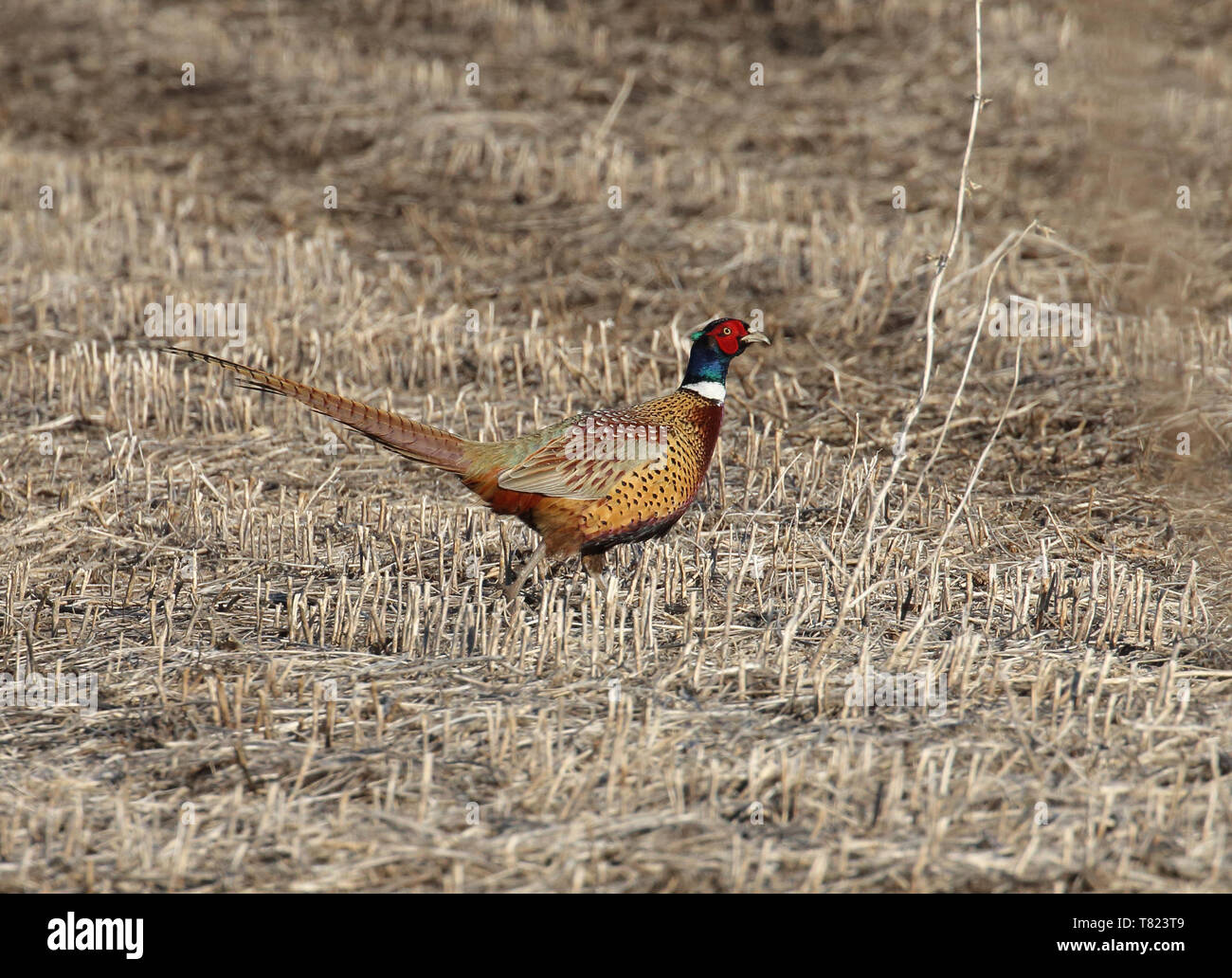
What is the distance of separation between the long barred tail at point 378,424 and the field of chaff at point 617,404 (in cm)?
53

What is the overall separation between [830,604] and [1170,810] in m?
1.78

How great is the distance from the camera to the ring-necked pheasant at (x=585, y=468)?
16.9 feet

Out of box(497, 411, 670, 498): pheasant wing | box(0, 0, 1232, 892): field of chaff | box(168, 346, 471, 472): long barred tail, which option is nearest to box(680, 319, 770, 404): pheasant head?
box(497, 411, 670, 498): pheasant wing

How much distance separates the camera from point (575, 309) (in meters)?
9.80

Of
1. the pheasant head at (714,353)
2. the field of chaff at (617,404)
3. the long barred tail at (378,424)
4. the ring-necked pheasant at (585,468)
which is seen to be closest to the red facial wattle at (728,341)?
the pheasant head at (714,353)

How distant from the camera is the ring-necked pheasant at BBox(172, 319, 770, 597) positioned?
5.14 m

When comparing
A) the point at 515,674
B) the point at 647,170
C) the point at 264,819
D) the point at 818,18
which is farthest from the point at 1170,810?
the point at 818,18

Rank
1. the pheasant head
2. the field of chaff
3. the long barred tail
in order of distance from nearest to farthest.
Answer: the field of chaff → the long barred tail → the pheasant head

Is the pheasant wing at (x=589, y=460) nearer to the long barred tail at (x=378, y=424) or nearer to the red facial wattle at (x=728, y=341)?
the long barred tail at (x=378, y=424)

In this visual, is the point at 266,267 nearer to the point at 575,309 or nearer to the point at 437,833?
the point at 575,309

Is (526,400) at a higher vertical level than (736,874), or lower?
higher

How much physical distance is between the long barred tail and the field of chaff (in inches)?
20.8

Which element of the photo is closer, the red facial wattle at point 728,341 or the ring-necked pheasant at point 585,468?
the ring-necked pheasant at point 585,468

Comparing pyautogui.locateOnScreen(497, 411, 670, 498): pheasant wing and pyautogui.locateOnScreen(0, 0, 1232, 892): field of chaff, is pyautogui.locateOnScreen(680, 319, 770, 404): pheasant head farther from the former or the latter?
pyautogui.locateOnScreen(0, 0, 1232, 892): field of chaff
